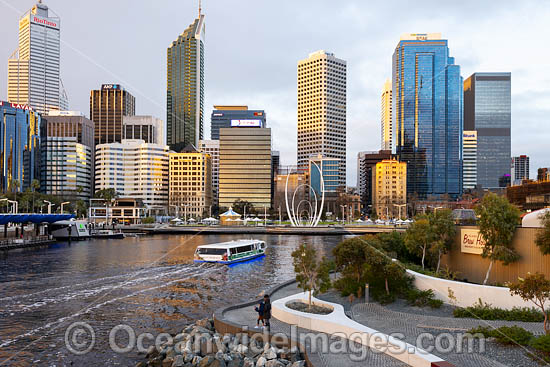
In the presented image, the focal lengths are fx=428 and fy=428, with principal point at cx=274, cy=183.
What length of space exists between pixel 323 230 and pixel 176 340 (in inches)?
4099

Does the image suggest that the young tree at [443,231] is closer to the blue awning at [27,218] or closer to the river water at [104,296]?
the river water at [104,296]

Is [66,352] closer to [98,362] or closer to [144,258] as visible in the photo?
[98,362]

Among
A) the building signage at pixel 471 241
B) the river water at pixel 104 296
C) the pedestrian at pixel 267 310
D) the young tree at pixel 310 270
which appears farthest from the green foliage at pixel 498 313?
the river water at pixel 104 296

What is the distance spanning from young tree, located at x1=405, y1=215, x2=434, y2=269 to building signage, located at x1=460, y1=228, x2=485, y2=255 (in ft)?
7.30

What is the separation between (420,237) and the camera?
33.4 meters

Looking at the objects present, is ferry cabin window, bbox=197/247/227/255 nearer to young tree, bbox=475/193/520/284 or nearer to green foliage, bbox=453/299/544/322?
young tree, bbox=475/193/520/284

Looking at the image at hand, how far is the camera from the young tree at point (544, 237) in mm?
25031

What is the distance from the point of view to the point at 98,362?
21.6 meters

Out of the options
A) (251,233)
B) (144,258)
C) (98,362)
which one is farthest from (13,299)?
(251,233)

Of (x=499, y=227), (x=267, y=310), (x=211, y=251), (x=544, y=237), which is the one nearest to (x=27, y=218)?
(x=211, y=251)

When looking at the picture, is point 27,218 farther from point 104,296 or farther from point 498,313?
point 498,313

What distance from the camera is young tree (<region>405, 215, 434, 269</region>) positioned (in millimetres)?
33188

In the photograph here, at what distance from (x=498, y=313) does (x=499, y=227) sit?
676cm

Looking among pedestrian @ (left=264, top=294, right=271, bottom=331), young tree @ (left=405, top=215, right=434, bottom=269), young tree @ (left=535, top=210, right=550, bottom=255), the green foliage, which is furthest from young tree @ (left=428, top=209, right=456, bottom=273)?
pedestrian @ (left=264, top=294, right=271, bottom=331)
